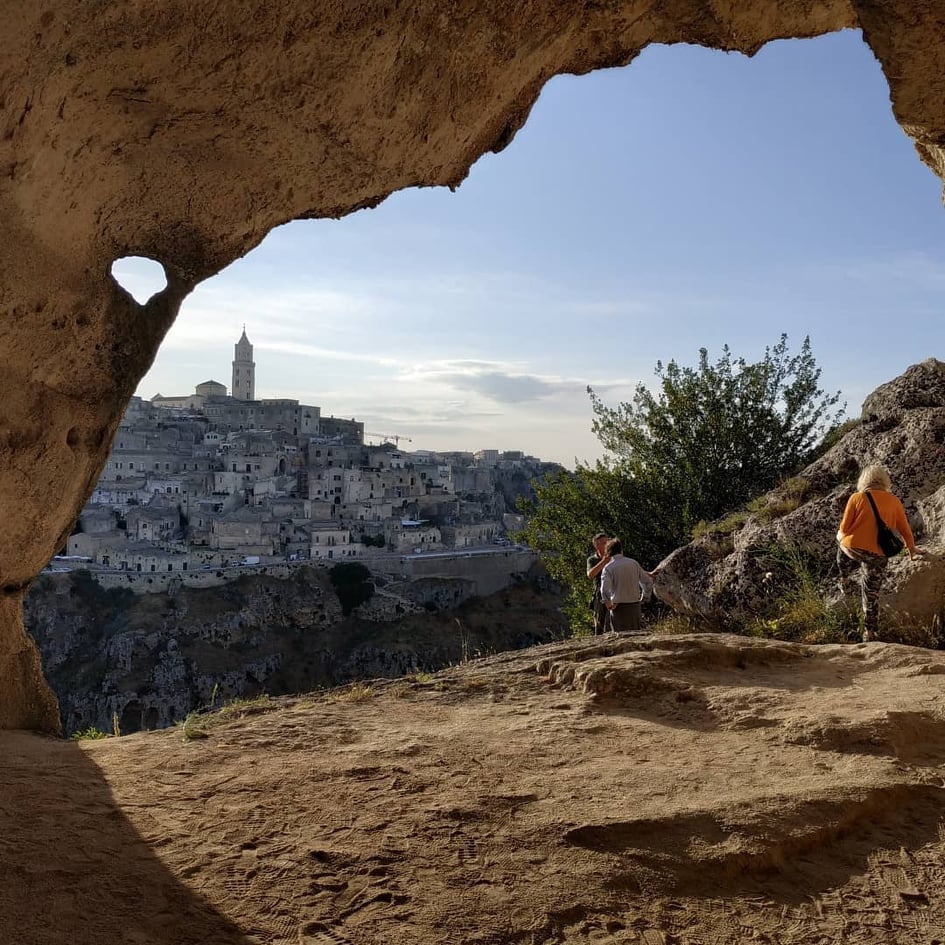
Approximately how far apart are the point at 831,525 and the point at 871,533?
1642 millimetres

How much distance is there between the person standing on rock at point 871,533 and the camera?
5.63 metres

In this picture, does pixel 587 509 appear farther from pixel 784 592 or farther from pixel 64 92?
pixel 64 92

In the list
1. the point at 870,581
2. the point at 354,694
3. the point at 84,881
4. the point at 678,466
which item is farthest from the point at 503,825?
the point at 678,466

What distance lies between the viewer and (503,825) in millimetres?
2838

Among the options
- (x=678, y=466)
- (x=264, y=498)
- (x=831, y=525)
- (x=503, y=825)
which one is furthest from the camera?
(x=264, y=498)

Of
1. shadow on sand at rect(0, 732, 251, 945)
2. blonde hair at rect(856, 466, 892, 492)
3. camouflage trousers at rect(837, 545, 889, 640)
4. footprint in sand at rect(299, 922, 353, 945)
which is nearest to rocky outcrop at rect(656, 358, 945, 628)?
camouflage trousers at rect(837, 545, 889, 640)

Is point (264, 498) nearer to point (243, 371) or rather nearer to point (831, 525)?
point (243, 371)

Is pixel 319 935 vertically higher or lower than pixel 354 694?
lower

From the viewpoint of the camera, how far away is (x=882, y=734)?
3.61 metres

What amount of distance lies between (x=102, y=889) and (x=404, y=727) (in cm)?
191

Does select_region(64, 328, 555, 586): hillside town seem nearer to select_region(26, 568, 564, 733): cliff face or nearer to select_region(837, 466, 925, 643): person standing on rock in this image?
select_region(26, 568, 564, 733): cliff face

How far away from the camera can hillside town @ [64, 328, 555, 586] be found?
61094mm

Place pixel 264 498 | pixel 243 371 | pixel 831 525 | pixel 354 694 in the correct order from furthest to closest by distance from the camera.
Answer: pixel 243 371 < pixel 264 498 < pixel 831 525 < pixel 354 694

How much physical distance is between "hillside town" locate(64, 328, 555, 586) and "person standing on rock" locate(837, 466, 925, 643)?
53.0 metres
